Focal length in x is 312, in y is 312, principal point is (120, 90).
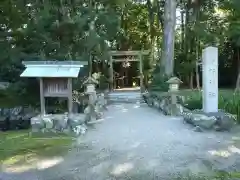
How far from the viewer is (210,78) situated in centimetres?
781

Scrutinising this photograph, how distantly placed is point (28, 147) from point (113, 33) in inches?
280

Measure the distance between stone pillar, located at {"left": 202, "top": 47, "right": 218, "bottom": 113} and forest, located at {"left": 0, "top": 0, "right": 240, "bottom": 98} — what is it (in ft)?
13.2

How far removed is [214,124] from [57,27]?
5675 millimetres

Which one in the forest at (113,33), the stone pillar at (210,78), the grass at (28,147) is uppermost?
the forest at (113,33)

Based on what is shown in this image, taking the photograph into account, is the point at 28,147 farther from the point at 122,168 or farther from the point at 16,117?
the point at 16,117

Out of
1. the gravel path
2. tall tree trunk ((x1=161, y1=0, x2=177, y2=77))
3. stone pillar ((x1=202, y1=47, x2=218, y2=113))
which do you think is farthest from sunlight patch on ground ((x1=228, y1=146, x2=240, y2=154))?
tall tree trunk ((x1=161, y1=0, x2=177, y2=77))

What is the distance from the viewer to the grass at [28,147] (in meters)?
5.43

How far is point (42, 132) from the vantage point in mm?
7242

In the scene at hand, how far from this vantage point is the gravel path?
4.39 m

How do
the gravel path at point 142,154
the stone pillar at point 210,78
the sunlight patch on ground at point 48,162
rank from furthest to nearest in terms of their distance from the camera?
the stone pillar at point 210,78
the sunlight patch on ground at point 48,162
the gravel path at point 142,154

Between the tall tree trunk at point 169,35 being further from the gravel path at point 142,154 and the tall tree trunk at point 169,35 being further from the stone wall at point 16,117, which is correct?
the gravel path at point 142,154

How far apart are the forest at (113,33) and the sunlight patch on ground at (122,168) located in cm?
574

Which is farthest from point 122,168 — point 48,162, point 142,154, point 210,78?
point 210,78

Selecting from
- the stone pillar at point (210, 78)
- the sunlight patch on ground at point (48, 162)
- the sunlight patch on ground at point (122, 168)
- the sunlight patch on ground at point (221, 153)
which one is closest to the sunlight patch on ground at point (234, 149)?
the sunlight patch on ground at point (221, 153)
